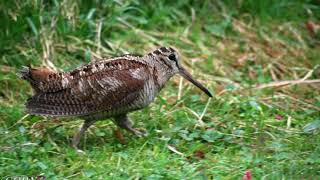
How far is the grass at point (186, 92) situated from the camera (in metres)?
5.12

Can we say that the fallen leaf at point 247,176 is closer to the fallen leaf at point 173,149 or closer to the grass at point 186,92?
the grass at point 186,92

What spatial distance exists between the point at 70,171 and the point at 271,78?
9.55ft

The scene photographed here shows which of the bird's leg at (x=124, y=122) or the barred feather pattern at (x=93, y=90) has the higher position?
the barred feather pattern at (x=93, y=90)

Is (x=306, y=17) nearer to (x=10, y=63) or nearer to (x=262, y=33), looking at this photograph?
(x=262, y=33)

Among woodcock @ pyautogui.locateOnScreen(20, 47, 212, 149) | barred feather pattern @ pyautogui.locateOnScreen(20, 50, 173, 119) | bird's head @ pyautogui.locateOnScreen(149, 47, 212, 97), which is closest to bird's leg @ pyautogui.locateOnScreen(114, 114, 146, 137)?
woodcock @ pyautogui.locateOnScreen(20, 47, 212, 149)

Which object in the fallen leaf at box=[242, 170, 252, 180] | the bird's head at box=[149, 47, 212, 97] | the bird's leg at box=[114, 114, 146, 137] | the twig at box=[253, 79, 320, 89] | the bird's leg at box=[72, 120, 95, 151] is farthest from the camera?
the twig at box=[253, 79, 320, 89]

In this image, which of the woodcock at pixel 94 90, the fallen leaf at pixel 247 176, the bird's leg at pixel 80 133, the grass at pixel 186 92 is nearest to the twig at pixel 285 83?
the grass at pixel 186 92

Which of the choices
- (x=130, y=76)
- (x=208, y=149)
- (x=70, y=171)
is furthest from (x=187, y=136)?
(x=70, y=171)

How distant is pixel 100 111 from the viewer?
5387mm

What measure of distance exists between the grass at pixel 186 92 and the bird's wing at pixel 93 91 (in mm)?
291

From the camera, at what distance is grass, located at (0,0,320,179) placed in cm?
512

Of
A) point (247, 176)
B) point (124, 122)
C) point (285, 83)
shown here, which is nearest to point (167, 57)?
point (124, 122)

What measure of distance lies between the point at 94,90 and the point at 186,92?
1.47 m

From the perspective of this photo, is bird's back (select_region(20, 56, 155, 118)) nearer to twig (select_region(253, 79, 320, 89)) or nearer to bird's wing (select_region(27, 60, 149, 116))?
bird's wing (select_region(27, 60, 149, 116))
